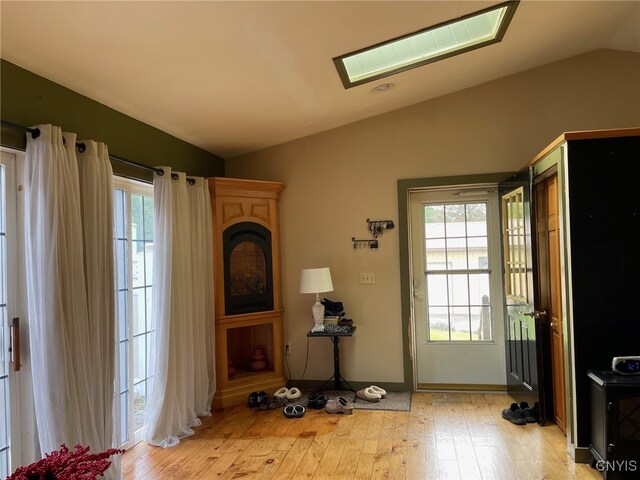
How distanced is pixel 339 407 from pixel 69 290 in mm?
2366

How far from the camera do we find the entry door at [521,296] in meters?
3.23

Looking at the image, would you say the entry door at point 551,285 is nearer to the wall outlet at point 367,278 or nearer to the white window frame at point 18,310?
the wall outlet at point 367,278

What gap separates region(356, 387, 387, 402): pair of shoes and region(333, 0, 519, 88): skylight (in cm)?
268

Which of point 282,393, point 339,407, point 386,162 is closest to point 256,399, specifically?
point 282,393

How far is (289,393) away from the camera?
399 centimetres

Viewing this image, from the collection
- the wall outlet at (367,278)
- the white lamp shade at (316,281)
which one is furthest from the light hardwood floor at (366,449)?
the wall outlet at (367,278)

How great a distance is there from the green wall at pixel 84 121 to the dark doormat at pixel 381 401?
96.3 inches

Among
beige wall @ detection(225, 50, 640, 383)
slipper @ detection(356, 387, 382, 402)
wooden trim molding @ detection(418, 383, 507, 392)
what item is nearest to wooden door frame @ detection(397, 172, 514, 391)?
beige wall @ detection(225, 50, 640, 383)

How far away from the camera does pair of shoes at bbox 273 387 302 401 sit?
13.0 feet

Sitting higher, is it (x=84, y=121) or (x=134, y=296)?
(x=84, y=121)

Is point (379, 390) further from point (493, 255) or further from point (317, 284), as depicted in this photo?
point (493, 255)

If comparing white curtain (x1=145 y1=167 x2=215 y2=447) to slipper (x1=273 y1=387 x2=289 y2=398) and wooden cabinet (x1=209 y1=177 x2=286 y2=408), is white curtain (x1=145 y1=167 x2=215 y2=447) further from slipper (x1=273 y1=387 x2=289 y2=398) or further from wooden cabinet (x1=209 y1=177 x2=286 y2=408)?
slipper (x1=273 y1=387 x2=289 y2=398)

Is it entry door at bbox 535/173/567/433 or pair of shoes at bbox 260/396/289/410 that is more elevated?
entry door at bbox 535/173/567/433

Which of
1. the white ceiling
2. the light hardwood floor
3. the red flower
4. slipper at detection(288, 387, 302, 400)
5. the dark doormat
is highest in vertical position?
the white ceiling
